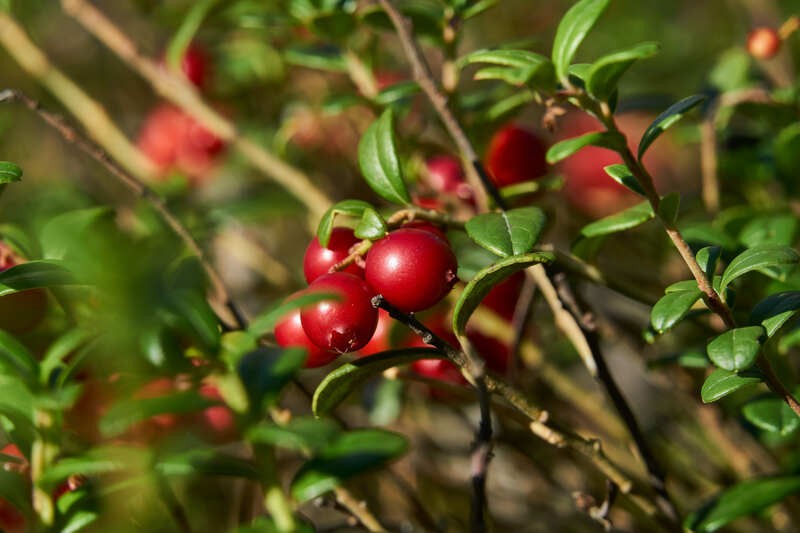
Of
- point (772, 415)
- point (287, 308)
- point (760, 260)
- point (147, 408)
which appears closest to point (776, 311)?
point (760, 260)

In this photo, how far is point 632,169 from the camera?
2.56 ft

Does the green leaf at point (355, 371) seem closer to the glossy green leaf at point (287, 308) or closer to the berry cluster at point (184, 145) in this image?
the glossy green leaf at point (287, 308)

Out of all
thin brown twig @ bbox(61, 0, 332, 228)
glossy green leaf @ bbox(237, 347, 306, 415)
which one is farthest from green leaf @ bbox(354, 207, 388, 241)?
thin brown twig @ bbox(61, 0, 332, 228)

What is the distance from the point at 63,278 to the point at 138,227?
0.59 meters

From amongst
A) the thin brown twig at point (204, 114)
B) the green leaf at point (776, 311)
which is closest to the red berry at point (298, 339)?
the green leaf at point (776, 311)

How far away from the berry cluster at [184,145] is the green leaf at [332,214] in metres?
1.06

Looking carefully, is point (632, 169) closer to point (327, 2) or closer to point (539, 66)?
point (539, 66)

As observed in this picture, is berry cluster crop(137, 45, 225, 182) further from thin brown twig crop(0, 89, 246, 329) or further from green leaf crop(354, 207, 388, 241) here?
green leaf crop(354, 207, 388, 241)

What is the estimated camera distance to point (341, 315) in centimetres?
72

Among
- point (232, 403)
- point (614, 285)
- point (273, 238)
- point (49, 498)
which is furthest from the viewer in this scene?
point (273, 238)

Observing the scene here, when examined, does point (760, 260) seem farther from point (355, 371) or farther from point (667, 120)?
point (355, 371)

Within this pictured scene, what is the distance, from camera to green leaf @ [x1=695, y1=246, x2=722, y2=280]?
2.54ft

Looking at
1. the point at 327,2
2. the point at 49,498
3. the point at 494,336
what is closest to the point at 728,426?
the point at 494,336

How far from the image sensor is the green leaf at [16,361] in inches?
29.1
